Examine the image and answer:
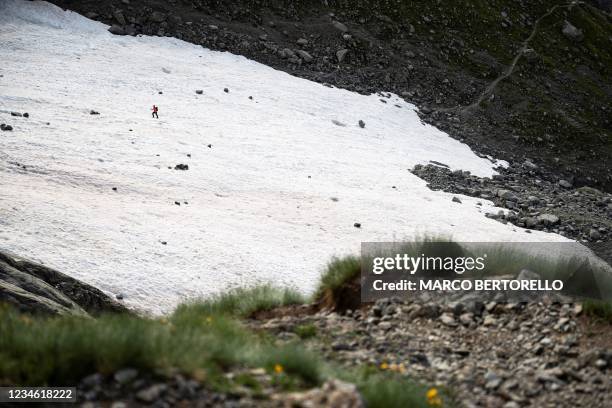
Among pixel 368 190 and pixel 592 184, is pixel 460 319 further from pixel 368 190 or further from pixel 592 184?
pixel 592 184

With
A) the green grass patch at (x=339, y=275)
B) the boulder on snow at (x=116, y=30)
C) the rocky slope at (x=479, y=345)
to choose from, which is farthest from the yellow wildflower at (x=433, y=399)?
the boulder on snow at (x=116, y=30)

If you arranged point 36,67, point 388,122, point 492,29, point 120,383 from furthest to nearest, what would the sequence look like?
point 492,29, point 388,122, point 36,67, point 120,383

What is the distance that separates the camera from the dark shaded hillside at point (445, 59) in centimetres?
3806

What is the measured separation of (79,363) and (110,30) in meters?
33.6

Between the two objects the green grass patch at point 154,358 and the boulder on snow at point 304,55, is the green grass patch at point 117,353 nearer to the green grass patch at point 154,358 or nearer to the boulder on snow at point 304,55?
the green grass patch at point 154,358

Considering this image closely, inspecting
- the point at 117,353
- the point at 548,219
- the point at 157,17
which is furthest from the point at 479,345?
the point at 157,17

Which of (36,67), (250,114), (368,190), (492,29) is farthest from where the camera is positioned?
(492,29)

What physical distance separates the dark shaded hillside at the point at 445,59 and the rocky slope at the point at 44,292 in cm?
2721

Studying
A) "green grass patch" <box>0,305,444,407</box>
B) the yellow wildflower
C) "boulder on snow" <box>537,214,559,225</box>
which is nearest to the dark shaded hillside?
"boulder on snow" <box>537,214,559,225</box>

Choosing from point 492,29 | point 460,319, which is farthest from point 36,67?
point 492,29

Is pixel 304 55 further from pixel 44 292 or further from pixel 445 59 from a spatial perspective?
pixel 44 292

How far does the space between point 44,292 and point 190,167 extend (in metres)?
13.1

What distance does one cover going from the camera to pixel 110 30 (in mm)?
34875

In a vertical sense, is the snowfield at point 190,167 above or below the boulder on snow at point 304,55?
below
